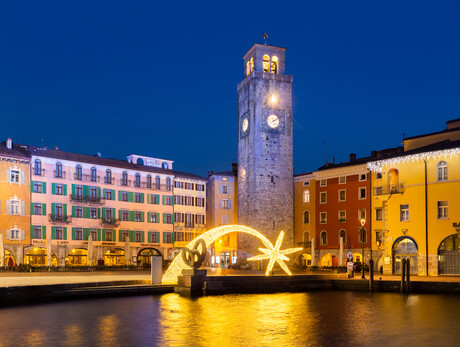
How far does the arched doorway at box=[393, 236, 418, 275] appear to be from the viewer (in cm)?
4472

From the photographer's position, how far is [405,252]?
149 ft

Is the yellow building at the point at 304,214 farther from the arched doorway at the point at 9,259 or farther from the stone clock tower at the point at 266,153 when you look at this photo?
the arched doorway at the point at 9,259

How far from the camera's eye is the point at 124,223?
62.1m

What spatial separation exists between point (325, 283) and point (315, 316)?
47.4 feet

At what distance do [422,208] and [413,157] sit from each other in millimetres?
4001

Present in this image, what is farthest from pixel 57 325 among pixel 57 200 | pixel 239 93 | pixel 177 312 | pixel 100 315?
pixel 239 93

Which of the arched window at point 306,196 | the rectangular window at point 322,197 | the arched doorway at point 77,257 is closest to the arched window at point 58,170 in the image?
the arched doorway at point 77,257

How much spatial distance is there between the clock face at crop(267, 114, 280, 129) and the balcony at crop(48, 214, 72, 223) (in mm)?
22843

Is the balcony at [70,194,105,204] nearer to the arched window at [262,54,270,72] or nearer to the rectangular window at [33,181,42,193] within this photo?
the rectangular window at [33,181,42,193]

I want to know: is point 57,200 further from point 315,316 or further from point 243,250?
point 315,316

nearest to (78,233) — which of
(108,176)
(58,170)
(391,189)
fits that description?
(58,170)

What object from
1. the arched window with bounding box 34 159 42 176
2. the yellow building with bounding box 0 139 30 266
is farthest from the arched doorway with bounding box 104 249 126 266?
the arched window with bounding box 34 159 42 176

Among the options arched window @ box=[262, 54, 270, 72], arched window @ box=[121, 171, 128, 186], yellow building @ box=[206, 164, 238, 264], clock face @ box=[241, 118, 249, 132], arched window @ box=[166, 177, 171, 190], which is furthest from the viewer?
yellow building @ box=[206, 164, 238, 264]

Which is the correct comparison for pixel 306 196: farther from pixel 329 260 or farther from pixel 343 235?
pixel 329 260
